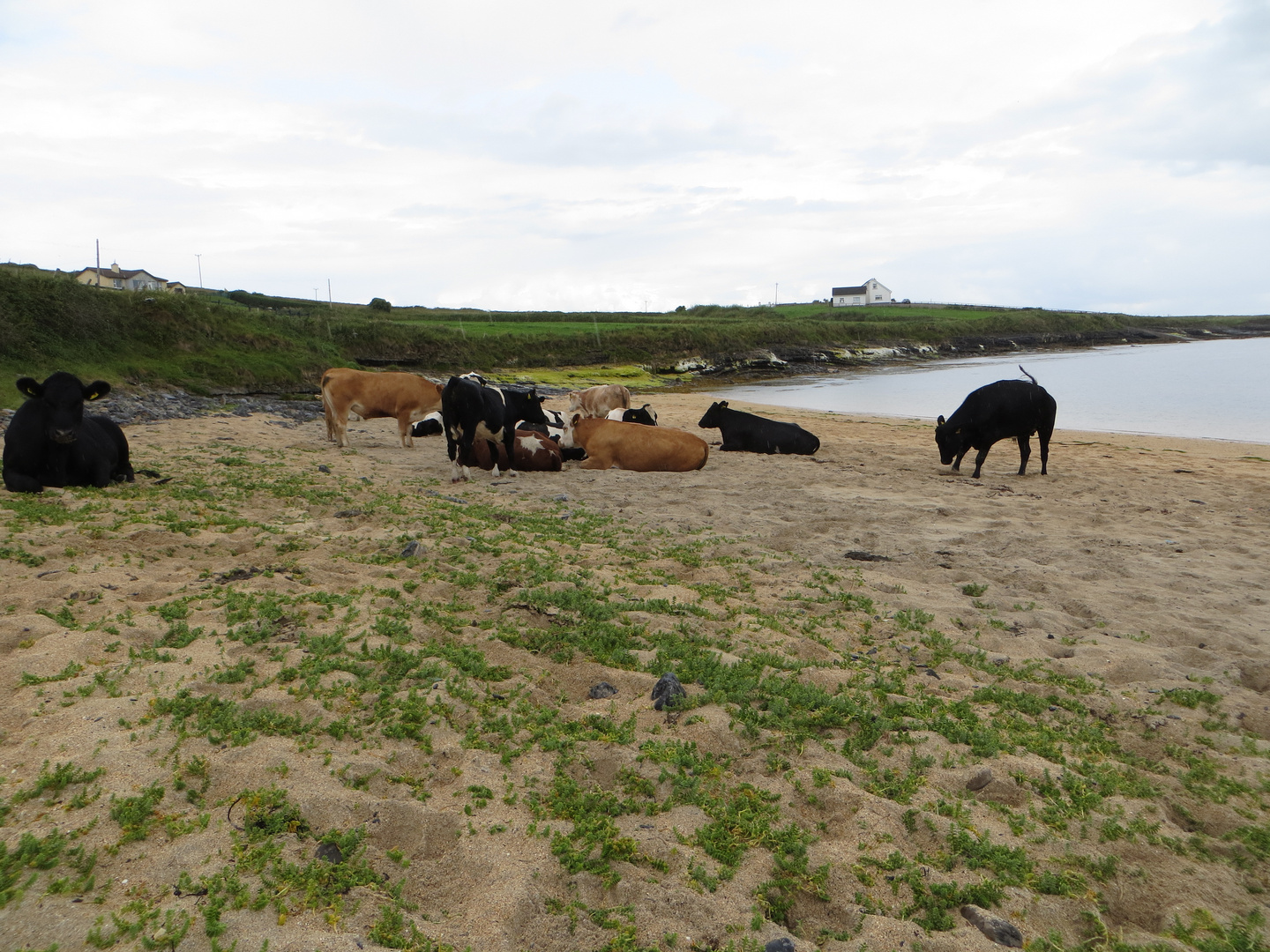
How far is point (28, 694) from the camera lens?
362cm

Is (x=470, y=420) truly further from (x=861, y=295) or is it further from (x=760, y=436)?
(x=861, y=295)

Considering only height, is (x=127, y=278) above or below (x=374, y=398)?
above

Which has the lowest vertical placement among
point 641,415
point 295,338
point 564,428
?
point 564,428

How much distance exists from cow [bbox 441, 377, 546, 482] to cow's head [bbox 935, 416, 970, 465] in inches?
312

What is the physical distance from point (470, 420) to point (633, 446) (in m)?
3.13

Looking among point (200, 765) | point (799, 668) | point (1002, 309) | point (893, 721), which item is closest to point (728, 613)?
point (799, 668)

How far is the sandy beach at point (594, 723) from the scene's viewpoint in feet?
8.97

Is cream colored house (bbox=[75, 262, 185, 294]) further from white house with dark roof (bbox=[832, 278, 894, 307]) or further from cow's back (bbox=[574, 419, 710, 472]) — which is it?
white house with dark roof (bbox=[832, 278, 894, 307])

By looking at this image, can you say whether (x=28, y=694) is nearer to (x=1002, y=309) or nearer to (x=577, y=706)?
(x=577, y=706)

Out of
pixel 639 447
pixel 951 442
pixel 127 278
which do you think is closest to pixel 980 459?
pixel 951 442

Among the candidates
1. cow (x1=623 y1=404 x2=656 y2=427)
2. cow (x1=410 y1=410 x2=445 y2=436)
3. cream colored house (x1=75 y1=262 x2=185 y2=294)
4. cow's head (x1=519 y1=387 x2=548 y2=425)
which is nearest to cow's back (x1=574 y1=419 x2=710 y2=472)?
cow's head (x1=519 y1=387 x2=548 y2=425)

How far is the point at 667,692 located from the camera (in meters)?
4.30

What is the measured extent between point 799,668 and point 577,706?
150 cm

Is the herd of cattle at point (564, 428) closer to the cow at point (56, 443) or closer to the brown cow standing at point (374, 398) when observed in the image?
the brown cow standing at point (374, 398)
